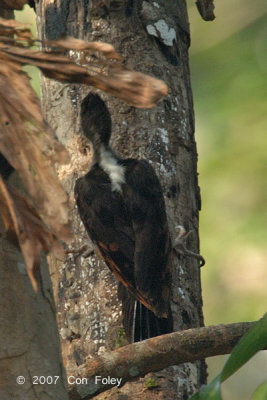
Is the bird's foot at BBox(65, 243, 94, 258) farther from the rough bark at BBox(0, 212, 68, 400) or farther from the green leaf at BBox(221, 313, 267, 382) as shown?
the green leaf at BBox(221, 313, 267, 382)

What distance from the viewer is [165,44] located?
414cm

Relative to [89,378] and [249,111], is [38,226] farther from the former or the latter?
[249,111]

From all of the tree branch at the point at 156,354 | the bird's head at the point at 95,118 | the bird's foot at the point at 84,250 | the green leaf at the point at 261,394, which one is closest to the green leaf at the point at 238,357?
the green leaf at the point at 261,394

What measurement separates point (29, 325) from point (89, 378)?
0.84 metres

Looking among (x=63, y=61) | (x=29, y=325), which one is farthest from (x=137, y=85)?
(x=29, y=325)

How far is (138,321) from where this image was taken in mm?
3586

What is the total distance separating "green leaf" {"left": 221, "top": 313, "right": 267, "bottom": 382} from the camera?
2.06m

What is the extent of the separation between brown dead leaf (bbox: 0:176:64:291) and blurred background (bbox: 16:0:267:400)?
18.7 ft

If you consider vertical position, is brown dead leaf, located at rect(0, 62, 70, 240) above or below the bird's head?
below

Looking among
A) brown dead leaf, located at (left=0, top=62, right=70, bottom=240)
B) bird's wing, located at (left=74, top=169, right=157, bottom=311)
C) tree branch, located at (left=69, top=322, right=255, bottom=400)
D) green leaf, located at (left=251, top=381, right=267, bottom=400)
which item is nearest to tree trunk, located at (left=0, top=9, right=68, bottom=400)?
brown dead leaf, located at (left=0, top=62, right=70, bottom=240)

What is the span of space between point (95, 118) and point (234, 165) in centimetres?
435

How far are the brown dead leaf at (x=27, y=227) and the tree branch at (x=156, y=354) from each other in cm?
91

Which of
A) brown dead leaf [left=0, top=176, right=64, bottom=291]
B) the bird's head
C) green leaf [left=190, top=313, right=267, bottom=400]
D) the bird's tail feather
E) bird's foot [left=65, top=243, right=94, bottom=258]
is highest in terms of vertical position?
the bird's head

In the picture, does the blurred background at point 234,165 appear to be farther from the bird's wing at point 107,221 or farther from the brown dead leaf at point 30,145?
the brown dead leaf at point 30,145
